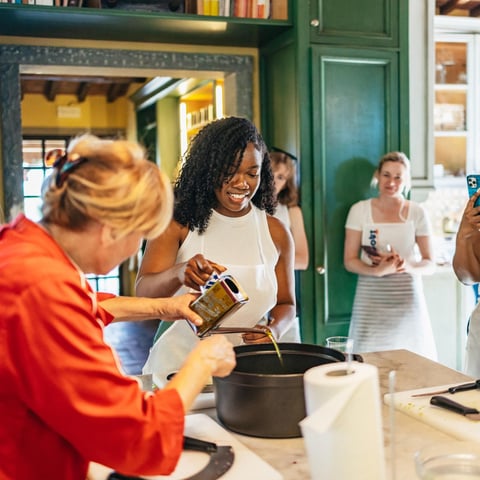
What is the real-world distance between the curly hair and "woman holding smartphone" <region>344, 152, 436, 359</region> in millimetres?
1368

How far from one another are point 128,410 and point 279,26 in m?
2.89

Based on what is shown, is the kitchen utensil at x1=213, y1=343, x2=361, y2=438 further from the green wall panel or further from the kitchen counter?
the green wall panel

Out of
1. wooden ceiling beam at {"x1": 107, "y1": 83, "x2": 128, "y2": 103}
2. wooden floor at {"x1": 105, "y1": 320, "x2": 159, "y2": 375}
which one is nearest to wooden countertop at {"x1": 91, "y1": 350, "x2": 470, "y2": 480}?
wooden floor at {"x1": 105, "y1": 320, "x2": 159, "y2": 375}

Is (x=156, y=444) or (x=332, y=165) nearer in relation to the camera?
(x=156, y=444)

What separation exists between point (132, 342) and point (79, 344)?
5.71m

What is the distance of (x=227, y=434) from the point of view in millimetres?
1520

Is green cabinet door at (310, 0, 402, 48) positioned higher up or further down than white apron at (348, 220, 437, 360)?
higher up

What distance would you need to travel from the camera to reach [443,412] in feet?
5.25

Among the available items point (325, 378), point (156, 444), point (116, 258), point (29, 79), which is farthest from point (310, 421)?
point (29, 79)

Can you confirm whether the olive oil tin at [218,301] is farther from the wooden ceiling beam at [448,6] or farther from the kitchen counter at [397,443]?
the wooden ceiling beam at [448,6]

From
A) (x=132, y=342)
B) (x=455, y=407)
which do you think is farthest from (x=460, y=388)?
(x=132, y=342)

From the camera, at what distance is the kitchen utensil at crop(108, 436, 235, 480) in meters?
1.29

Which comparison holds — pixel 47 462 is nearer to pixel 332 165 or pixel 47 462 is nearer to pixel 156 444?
pixel 156 444

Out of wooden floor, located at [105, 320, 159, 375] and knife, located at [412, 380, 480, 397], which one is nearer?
knife, located at [412, 380, 480, 397]
